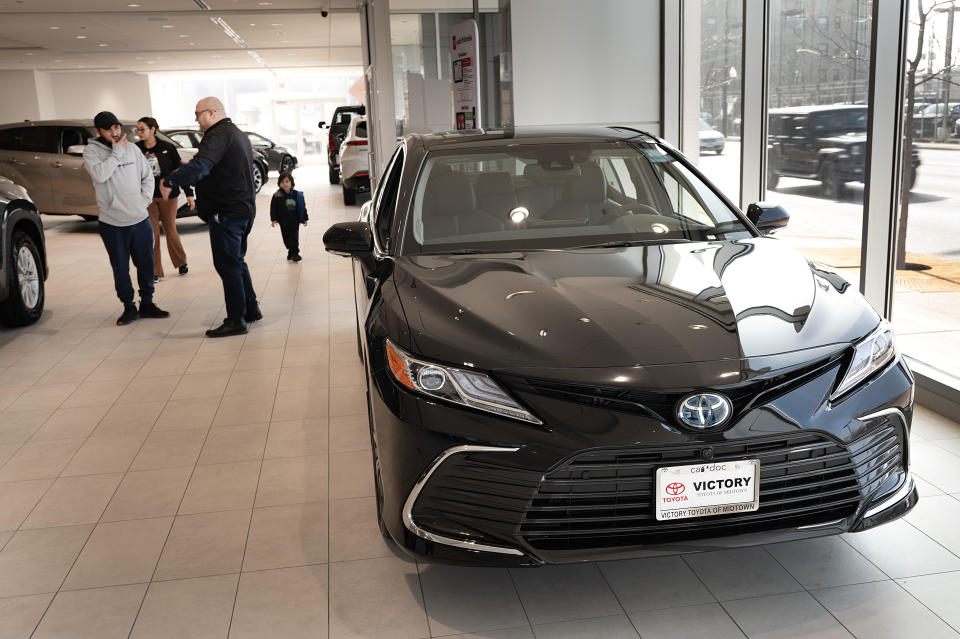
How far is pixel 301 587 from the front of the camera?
2562mm

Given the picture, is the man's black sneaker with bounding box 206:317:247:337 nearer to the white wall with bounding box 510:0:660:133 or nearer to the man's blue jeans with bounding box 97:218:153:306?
the man's blue jeans with bounding box 97:218:153:306

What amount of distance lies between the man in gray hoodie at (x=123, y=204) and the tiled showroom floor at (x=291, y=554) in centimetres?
160

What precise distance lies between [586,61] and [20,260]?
4762 mm

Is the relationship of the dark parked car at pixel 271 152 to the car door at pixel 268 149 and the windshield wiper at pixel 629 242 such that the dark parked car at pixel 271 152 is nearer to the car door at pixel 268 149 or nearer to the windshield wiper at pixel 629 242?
the car door at pixel 268 149

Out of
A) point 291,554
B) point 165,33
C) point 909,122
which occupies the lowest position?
point 291,554

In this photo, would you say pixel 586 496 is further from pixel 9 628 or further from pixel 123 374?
pixel 123 374

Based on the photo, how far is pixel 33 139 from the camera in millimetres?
11461

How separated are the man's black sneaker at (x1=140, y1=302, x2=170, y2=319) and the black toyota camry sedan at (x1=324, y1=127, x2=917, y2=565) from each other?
452 centimetres

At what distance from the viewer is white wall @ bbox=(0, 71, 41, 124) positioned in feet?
76.9

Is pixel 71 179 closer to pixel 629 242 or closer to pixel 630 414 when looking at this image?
pixel 629 242

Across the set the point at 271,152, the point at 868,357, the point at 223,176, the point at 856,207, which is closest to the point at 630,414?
the point at 868,357

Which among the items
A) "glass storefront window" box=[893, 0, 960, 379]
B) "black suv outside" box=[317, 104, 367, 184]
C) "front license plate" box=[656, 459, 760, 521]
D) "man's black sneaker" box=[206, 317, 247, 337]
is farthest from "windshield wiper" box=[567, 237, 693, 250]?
"black suv outside" box=[317, 104, 367, 184]

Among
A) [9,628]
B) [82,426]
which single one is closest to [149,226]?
[82,426]

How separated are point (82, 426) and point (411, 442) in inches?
107
